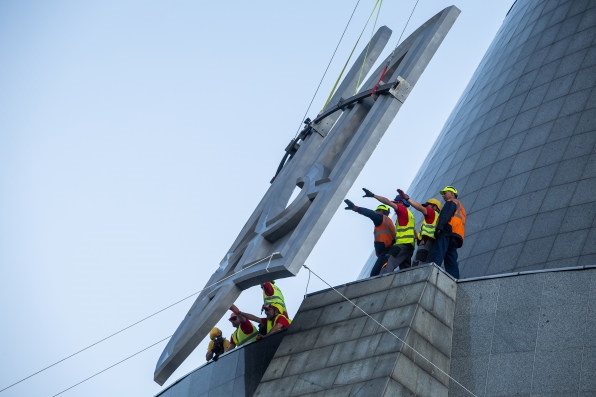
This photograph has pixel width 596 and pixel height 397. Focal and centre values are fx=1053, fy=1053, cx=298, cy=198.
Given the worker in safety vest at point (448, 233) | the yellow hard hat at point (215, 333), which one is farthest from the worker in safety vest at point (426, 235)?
the yellow hard hat at point (215, 333)

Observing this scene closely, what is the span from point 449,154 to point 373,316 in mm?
12737

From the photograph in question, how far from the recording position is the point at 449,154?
26.7 meters

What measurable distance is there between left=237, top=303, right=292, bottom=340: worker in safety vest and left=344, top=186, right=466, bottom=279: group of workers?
1797 millimetres

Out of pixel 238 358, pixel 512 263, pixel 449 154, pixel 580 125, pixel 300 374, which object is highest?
pixel 449 154

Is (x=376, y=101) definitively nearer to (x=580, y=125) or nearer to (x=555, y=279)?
(x=555, y=279)

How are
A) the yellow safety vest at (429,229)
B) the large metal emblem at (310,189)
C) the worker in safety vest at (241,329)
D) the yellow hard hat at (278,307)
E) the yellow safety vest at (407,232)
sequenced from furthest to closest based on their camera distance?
the worker in safety vest at (241,329) → the yellow hard hat at (278,307) → the yellow safety vest at (407,232) → the yellow safety vest at (429,229) → the large metal emblem at (310,189)

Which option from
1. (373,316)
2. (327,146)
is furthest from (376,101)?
(373,316)

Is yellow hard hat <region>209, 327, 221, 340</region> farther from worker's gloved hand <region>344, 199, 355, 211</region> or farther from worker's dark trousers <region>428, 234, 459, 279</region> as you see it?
worker's dark trousers <region>428, 234, 459, 279</region>

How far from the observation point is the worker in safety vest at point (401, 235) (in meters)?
16.8

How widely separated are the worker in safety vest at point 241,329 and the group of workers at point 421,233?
283cm

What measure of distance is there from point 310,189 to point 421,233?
1911 millimetres

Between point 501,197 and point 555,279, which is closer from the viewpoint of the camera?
point 555,279

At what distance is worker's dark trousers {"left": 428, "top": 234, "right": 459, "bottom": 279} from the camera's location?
1603 centimetres

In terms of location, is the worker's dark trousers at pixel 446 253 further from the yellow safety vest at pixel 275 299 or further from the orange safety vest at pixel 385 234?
the yellow safety vest at pixel 275 299
